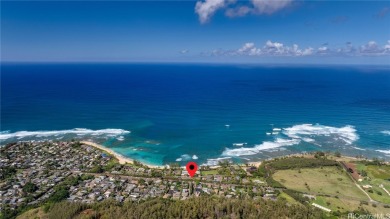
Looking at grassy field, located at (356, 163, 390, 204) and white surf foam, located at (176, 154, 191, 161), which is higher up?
white surf foam, located at (176, 154, 191, 161)

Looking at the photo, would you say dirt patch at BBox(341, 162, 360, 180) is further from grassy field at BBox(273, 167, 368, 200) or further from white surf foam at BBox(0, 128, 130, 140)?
white surf foam at BBox(0, 128, 130, 140)

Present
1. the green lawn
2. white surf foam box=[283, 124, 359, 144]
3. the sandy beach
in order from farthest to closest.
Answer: white surf foam box=[283, 124, 359, 144]
the sandy beach
the green lawn

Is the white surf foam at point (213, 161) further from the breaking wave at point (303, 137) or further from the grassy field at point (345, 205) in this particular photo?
the grassy field at point (345, 205)

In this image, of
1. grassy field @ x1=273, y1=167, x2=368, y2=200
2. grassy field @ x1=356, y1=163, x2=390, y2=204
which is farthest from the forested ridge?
grassy field @ x1=356, y1=163, x2=390, y2=204

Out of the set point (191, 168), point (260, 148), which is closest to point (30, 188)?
point (191, 168)

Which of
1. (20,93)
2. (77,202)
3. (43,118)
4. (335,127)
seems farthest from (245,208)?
(20,93)

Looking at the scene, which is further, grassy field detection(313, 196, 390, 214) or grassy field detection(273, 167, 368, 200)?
grassy field detection(273, 167, 368, 200)

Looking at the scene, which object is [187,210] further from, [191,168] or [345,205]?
[345,205]
